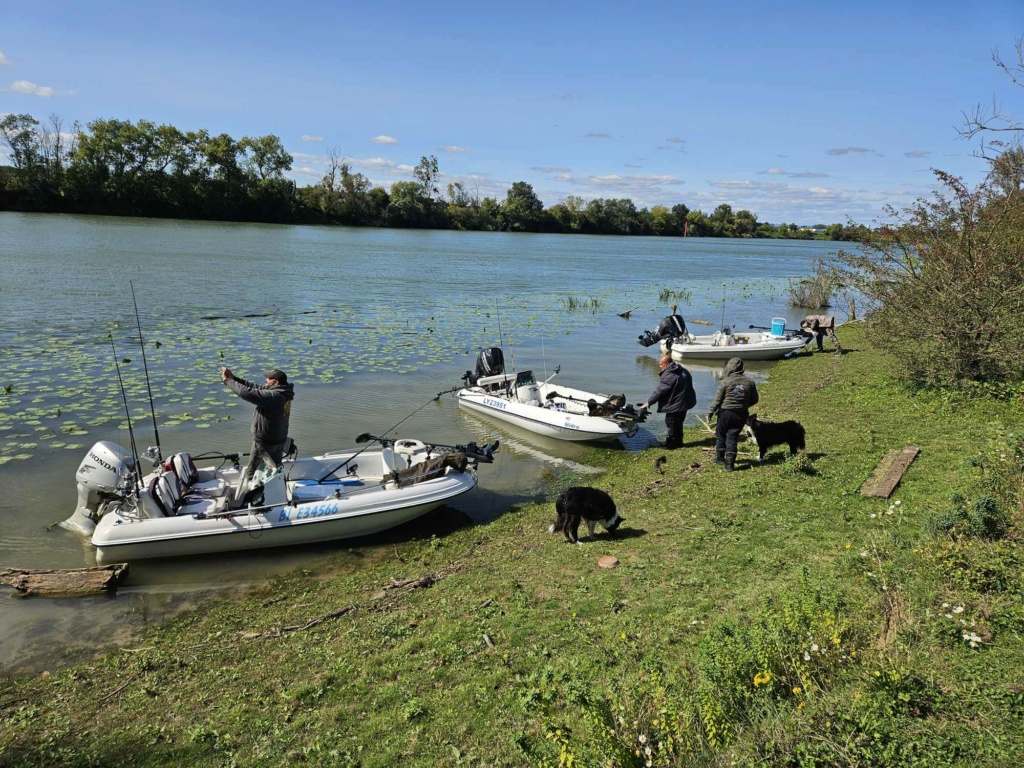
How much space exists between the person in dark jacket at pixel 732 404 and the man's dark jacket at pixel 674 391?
1421 mm

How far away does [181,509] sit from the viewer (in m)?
8.82

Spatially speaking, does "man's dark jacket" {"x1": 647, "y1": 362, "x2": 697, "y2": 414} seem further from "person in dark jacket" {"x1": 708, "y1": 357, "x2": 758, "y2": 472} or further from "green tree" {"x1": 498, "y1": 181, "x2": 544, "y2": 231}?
"green tree" {"x1": 498, "y1": 181, "x2": 544, "y2": 231}

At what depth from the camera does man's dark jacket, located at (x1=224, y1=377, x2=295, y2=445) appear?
26.9 ft

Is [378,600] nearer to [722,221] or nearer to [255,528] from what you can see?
[255,528]

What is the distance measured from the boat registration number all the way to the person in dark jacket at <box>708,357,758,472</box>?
229 inches

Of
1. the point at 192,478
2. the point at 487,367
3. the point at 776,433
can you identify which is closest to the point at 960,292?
the point at 776,433

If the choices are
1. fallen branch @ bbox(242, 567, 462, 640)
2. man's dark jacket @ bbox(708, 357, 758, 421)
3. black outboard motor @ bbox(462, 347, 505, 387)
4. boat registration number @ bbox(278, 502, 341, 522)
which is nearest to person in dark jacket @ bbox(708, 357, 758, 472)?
man's dark jacket @ bbox(708, 357, 758, 421)

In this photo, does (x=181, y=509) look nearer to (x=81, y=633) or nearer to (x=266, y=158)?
(x=81, y=633)

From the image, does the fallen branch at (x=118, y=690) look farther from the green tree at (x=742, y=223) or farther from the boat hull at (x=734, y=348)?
the green tree at (x=742, y=223)

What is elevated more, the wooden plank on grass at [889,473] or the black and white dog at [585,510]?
the wooden plank on grass at [889,473]

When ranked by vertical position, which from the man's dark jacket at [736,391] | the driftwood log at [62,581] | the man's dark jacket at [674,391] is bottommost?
the driftwood log at [62,581]

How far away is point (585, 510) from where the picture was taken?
304 inches

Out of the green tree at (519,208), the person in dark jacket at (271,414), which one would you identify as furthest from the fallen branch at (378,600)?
the green tree at (519,208)

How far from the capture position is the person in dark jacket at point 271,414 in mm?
8203
